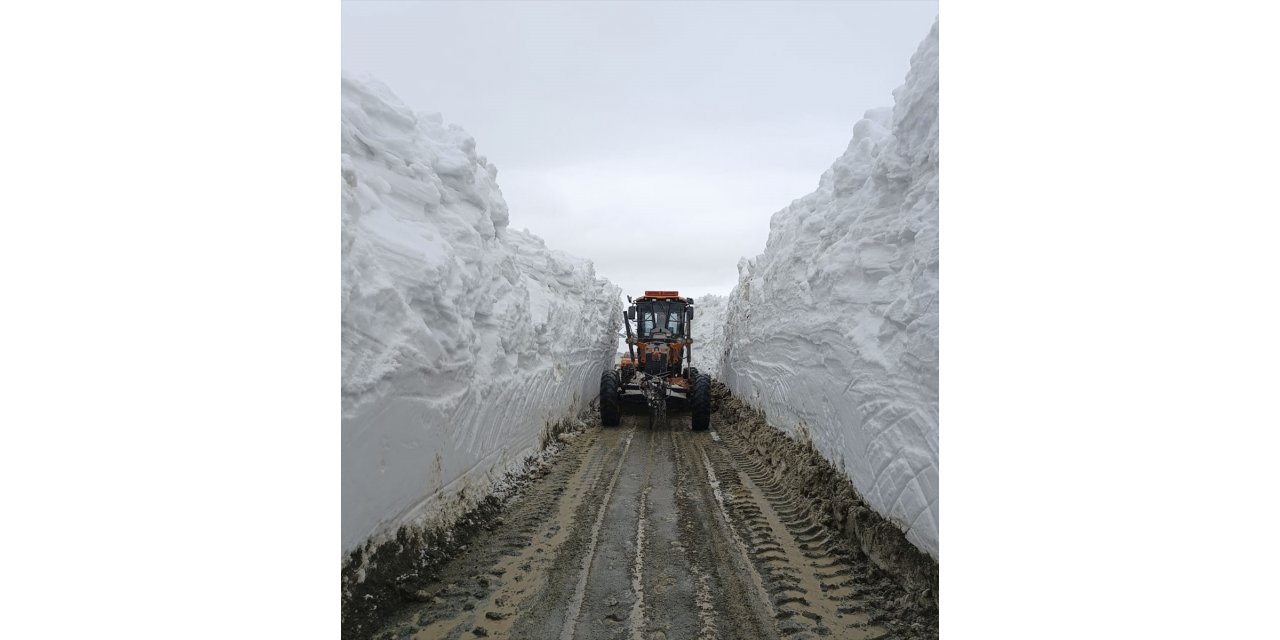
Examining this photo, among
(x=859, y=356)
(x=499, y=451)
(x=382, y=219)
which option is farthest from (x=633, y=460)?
(x=382, y=219)

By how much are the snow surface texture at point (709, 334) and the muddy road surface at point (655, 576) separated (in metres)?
19.7

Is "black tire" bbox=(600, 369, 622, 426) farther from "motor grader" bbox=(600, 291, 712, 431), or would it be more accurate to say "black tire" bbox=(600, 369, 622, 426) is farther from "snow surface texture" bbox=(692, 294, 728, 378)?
"snow surface texture" bbox=(692, 294, 728, 378)

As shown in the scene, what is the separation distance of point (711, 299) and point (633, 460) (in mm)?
35335

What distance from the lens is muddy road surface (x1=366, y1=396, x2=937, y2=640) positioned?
3629 mm

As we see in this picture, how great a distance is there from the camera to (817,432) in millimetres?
7262

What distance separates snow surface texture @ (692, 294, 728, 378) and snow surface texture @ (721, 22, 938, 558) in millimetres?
17549

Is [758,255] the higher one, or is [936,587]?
[758,255]

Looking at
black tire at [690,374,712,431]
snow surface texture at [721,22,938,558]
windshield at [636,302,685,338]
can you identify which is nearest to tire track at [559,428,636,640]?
snow surface texture at [721,22,938,558]

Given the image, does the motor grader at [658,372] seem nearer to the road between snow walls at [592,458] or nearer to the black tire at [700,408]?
the black tire at [700,408]

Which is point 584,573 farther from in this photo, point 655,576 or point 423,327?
point 423,327

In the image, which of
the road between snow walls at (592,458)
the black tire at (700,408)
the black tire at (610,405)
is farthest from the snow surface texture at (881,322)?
the black tire at (610,405)

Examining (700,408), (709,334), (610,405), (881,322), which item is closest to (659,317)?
(610,405)

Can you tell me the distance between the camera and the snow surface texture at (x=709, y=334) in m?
30.0

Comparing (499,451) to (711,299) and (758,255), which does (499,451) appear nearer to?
(758,255)
